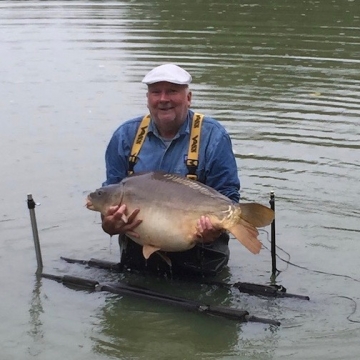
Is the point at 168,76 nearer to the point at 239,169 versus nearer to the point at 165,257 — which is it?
the point at 165,257

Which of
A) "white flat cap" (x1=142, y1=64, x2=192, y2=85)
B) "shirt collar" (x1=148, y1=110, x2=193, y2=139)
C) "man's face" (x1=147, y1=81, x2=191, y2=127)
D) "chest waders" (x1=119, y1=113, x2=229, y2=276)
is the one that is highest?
"white flat cap" (x1=142, y1=64, x2=192, y2=85)

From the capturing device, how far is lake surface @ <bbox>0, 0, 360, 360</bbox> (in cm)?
546

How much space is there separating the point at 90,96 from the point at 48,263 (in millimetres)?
6098

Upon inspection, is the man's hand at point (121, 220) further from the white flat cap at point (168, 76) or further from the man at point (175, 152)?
the white flat cap at point (168, 76)

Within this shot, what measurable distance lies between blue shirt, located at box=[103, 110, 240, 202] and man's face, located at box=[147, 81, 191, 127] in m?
0.16

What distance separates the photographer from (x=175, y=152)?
19.9ft

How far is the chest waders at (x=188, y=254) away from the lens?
597 cm

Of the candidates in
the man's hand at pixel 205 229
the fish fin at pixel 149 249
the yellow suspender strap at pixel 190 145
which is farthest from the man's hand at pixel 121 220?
the yellow suspender strap at pixel 190 145

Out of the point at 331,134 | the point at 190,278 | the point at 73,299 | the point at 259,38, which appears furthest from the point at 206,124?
the point at 259,38

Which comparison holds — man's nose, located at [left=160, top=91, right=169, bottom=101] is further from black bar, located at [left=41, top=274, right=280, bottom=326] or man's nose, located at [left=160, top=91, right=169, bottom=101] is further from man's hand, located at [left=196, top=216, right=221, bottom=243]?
black bar, located at [left=41, top=274, right=280, bottom=326]

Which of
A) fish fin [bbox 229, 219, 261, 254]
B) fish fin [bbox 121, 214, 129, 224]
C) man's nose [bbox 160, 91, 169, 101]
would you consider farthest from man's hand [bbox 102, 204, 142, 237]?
man's nose [bbox 160, 91, 169, 101]

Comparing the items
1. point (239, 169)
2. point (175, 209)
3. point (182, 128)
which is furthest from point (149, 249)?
point (239, 169)

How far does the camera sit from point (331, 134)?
1023 centimetres

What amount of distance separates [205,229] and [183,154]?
35.4 inches
